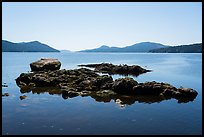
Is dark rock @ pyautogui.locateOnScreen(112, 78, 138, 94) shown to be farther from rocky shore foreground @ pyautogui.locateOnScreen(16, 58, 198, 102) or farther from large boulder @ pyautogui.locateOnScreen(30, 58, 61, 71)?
large boulder @ pyautogui.locateOnScreen(30, 58, 61, 71)

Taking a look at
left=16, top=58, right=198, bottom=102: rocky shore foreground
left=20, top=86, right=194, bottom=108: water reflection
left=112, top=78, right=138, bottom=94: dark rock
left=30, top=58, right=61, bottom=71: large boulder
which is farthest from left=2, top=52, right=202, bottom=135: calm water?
left=30, top=58, right=61, bottom=71: large boulder

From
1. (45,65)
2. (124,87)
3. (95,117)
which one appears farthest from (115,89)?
(45,65)

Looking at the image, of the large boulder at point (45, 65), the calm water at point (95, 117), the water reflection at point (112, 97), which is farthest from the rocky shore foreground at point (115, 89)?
the large boulder at point (45, 65)

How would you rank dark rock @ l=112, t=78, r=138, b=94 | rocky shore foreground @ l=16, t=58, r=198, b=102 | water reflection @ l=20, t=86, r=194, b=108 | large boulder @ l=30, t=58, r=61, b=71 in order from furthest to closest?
large boulder @ l=30, t=58, r=61, b=71
dark rock @ l=112, t=78, r=138, b=94
rocky shore foreground @ l=16, t=58, r=198, b=102
water reflection @ l=20, t=86, r=194, b=108

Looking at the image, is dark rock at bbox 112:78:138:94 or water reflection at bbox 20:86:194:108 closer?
water reflection at bbox 20:86:194:108

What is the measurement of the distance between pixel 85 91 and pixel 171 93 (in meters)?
12.8

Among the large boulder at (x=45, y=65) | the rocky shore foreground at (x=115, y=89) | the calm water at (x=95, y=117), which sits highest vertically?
the large boulder at (x=45, y=65)

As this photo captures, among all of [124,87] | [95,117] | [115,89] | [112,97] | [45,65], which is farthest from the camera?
[45,65]

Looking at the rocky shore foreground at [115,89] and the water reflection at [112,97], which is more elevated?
the rocky shore foreground at [115,89]

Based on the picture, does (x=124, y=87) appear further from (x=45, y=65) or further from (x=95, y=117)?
(x=45, y=65)

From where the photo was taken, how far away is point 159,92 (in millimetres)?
38188

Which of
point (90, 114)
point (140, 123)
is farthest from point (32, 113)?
point (140, 123)

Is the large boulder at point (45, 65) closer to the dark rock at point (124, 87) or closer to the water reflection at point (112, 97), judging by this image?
the water reflection at point (112, 97)

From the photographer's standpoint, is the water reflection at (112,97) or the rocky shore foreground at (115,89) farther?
the rocky shore foreground at (115,89)
